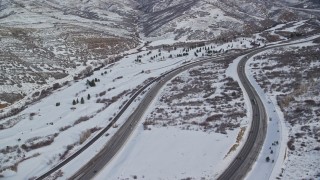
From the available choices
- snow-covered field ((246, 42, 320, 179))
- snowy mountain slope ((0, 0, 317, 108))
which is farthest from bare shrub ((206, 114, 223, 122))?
snowy mountain slope ((0, 0, 317, 108))

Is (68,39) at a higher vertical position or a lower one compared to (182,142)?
higher

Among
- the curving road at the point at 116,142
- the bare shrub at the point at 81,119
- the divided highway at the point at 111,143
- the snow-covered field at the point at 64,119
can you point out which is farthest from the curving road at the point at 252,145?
the bare shrub at the point at 81,119

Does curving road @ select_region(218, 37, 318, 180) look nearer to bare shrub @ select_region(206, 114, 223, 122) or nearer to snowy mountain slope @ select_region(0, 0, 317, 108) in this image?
bare shrub @ select_region(206, 114, 223, 122)

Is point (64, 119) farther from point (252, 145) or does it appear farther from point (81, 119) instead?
point (252, 145)

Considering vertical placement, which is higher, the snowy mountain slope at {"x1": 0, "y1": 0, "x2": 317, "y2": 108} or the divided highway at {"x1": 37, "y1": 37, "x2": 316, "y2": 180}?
the snowy mountain slope at {"x1": 0, "y1": 0, "x2": 317, "y2": 108}

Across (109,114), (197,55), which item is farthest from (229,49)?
(109,114)

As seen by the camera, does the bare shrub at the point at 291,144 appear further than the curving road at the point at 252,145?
Yes

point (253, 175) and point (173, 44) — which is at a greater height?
point (173, 44)

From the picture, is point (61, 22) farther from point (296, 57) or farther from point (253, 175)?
point (253, 175)

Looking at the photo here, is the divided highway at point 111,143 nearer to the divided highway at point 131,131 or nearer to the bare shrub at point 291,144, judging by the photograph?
the divided highway at point 131,131

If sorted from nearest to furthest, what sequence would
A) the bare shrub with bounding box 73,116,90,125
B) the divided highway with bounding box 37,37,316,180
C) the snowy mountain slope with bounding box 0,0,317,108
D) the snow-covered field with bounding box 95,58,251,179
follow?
the divided highway with bounding box 37,37,316,180
the snow-covered field with bounding box 95,58,251,179
the bare shrub with bounding box 73,116,90,125
the snowy mountain slope with bounding box 0,0,317,108

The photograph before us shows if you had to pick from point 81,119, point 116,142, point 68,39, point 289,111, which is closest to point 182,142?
point 116,142
